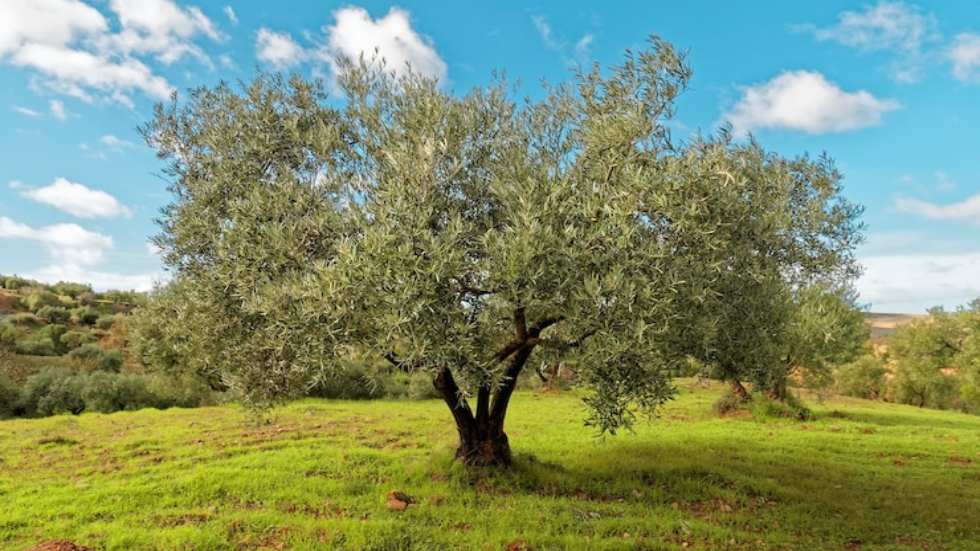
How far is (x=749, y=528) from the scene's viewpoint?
1346 cm

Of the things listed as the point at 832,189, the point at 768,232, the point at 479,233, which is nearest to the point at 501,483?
the point at 479,233

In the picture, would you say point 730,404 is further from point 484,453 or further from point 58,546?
point 58,546

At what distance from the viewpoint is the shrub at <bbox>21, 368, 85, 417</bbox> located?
37688 millimetres

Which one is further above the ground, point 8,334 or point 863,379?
point 8,334

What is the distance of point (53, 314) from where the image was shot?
224 feet

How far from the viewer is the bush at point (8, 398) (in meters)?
37.0

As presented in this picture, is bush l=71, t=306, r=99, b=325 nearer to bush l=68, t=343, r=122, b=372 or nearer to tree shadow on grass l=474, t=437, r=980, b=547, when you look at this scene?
bush l=68, t=343, r=122, b=372

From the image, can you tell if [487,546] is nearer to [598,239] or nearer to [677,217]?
[598,239]

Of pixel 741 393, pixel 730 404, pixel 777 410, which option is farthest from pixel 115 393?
pixel 777 410

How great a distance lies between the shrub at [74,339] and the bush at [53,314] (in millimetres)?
10541

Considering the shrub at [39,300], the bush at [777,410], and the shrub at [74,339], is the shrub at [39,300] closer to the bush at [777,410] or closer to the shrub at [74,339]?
the shrub at [74,339]

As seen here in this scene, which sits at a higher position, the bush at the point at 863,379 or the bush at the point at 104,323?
the bush at the point at 104,323

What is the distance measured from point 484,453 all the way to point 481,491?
1316mm

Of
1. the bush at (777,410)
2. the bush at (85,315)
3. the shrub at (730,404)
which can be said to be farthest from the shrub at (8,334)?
the bush at (777,410)
